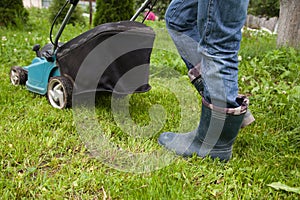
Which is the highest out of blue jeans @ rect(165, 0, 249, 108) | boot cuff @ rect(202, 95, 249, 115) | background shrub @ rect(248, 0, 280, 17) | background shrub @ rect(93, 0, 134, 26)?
blue jeans @ rect(165, 0, 249, 108)

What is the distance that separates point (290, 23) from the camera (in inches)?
130

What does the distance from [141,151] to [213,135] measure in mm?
333

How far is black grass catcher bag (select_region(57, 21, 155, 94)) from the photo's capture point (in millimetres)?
1622

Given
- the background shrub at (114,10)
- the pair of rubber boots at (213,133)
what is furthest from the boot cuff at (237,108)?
the background shrub at (114,10)

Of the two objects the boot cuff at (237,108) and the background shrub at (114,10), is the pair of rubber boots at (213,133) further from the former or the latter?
the background shrub at (114,10)

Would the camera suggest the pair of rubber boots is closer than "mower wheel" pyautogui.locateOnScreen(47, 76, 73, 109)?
Yes

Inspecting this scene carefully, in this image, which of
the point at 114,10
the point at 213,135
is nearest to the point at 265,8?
the point at 114,10

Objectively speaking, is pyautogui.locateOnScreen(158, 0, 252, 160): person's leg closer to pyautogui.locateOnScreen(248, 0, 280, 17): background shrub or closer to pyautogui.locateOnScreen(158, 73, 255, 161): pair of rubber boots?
pyautogui.locateOnScreen(158, 73, 255, 161): pair of rubber boots

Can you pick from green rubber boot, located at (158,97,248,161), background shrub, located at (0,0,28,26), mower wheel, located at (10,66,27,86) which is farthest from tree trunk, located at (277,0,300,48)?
background shrub, located at (0,0,28,26)

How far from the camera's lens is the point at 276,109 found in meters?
1.96

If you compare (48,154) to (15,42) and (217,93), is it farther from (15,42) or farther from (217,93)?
(15,42)

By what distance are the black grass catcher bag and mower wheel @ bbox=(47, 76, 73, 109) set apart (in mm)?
40

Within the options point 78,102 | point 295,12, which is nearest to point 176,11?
point 78,102

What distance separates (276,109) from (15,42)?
260 centimetres
